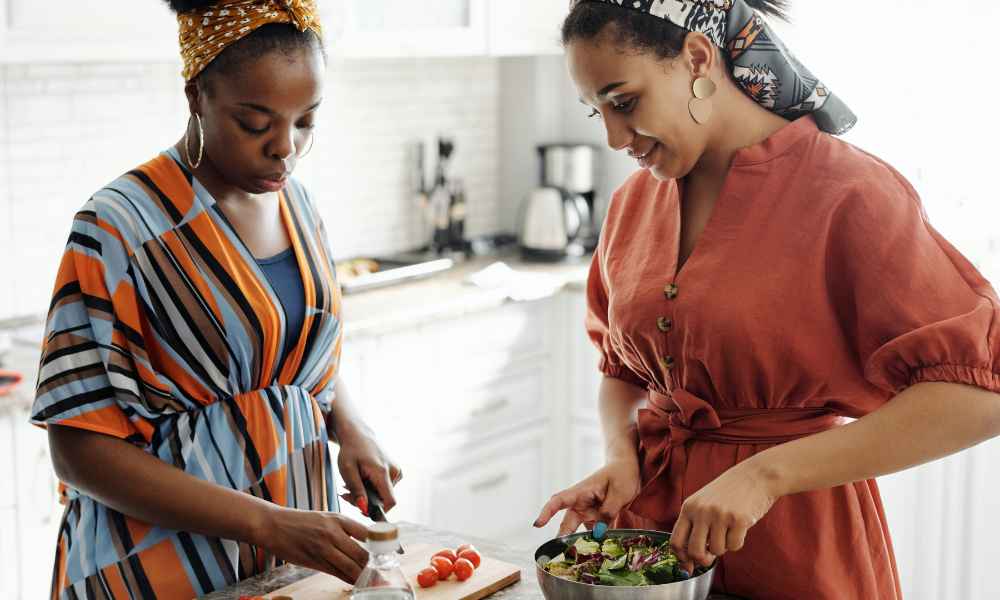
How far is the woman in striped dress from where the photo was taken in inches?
61.6

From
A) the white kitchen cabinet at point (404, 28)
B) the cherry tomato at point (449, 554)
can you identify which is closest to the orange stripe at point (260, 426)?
the cherry tomato at point (449, 554)

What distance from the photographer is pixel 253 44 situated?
1.64m

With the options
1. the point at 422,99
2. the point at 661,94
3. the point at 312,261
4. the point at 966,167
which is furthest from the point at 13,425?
the point at 966,167

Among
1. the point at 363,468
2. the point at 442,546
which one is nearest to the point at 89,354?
the point at 363,468

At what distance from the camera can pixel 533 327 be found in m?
4.09

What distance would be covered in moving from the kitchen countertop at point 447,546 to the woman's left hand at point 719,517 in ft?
0.66

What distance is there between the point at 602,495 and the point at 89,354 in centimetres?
73

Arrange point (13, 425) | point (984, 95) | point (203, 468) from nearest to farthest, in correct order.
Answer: point (203, 468) → point (13, 425) → point (984, 95)

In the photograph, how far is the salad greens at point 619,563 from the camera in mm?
1379

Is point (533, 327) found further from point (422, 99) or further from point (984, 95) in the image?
point (984, 95)

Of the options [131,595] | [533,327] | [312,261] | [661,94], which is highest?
[661,94]

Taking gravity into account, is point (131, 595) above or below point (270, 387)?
below

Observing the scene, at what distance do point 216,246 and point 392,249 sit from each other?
8.52 feet

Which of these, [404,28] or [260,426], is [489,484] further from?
[260,426]
